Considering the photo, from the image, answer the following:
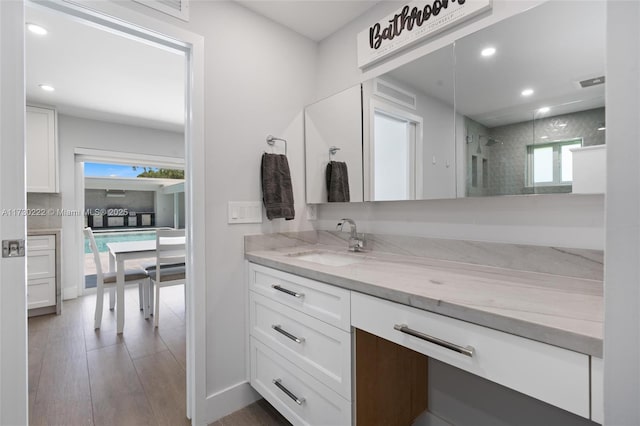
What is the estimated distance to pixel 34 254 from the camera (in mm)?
3180

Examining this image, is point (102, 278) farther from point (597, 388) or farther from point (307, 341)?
point (597, 388)

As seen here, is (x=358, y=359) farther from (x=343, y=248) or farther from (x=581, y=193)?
(x=581, y=193)

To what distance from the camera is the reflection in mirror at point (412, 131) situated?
141 cm

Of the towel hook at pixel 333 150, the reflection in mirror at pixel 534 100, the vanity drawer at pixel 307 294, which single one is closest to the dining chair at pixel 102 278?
the vanity drawer at pixel 307 294

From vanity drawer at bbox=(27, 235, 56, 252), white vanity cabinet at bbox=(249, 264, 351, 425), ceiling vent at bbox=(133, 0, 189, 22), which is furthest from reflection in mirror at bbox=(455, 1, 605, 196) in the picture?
vanity drawer at bbox=(27, 235, 56, 252)

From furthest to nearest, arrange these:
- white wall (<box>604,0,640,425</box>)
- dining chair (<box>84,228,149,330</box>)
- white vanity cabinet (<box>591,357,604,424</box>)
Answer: dining chair (<box>84,228,149,330</box>), white vanity cabinet (<box>591,357,604,424</box>), white wall (<box>604,0,640,425</box>)

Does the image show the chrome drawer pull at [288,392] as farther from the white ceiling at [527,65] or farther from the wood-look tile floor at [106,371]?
the white ceiling at [527,65]

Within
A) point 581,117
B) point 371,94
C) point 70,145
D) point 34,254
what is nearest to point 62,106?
point 70,145

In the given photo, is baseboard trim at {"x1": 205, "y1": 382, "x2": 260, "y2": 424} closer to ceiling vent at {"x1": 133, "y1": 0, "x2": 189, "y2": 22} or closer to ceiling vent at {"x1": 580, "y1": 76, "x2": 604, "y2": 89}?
ceiling vent at {"x1": 133, "y1": 0, "x2": 189, "y2": 22}

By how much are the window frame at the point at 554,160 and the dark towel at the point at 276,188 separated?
1233 millimetres

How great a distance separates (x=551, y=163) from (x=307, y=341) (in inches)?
48.3

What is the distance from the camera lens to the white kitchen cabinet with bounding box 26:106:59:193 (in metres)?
3.30

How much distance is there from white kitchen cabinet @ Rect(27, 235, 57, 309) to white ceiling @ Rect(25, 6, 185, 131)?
161 cm

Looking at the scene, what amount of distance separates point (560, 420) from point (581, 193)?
0.85m
